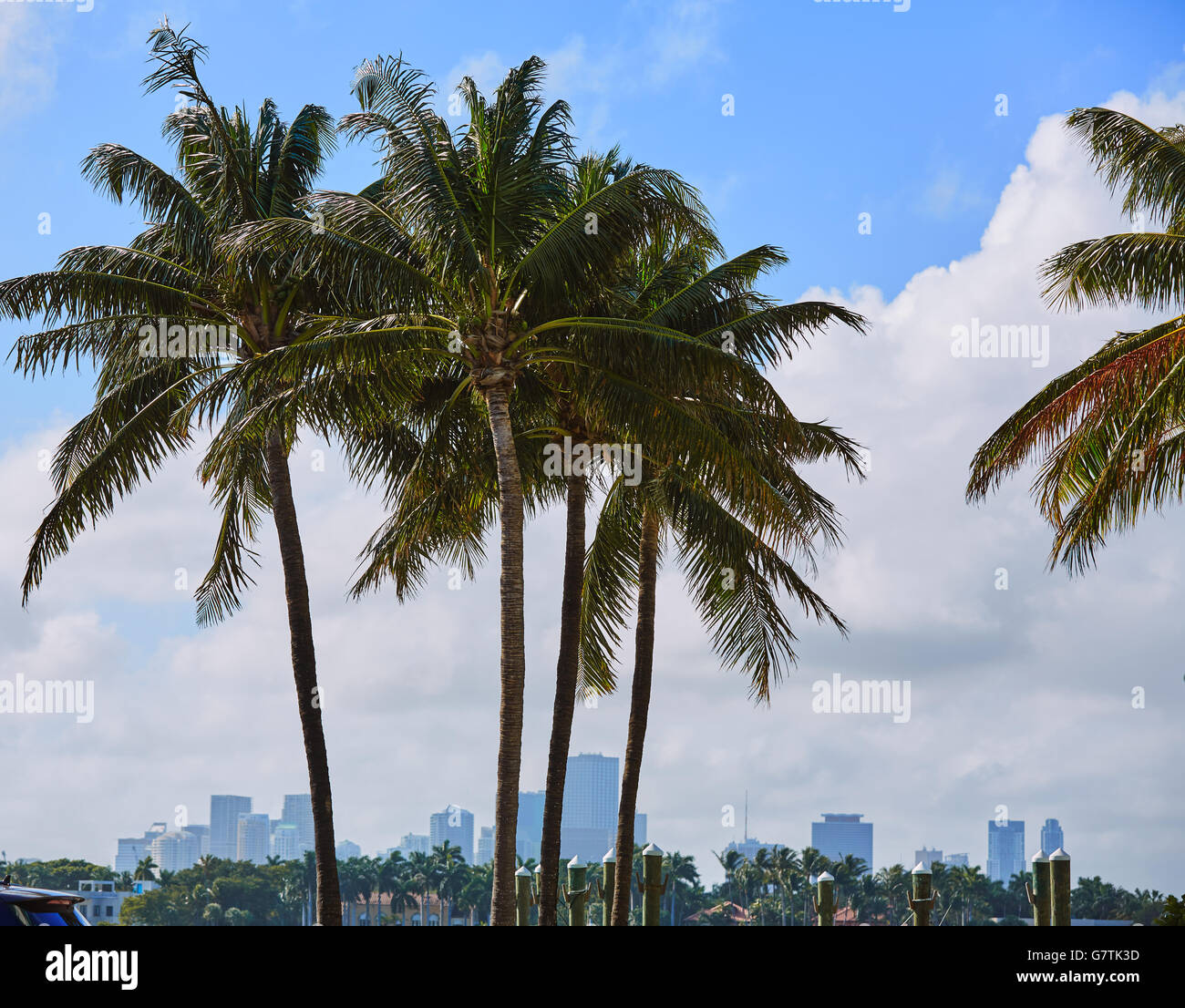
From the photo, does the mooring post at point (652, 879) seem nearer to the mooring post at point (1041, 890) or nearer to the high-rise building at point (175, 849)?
the mooring post at point (1041, 890)

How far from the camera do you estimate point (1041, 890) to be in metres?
15.7

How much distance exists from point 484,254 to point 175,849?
175473 mm

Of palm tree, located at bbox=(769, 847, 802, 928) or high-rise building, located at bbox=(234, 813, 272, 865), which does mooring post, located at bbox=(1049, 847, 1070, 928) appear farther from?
high-rise building, located at bbox=(234, 813, 272, 865)

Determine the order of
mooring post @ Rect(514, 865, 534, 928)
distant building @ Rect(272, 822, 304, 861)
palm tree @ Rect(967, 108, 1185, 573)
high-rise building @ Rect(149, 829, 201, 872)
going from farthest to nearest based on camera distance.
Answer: distant building @ Rect(272, 822, 304, 861)
high-rise building @ Rect(149, 829, 201, 872)
mooring post @ Rect(514, 865, 534, 928)
palm tree @ Rect(967, 108, 1185, 573)

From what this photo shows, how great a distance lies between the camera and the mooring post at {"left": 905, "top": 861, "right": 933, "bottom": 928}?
53.9 feet

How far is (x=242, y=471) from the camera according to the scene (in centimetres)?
1758

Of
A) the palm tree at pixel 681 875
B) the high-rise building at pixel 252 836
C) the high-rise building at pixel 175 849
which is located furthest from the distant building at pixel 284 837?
the palm tree at pixel 681 875

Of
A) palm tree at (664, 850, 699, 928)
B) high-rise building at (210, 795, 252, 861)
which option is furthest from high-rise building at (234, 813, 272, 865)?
palm tree at (664, 850, 699, 928)

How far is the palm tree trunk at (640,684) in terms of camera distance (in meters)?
19.1

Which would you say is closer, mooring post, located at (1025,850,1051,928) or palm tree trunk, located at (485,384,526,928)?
palm tree trunk, located at (485,384,526,928)

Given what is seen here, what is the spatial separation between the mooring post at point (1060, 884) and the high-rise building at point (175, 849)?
16049cm

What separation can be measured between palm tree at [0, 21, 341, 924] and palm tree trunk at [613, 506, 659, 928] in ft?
15.3
